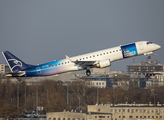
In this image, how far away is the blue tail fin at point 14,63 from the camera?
2739 inches

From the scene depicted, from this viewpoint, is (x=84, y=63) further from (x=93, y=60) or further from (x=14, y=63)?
(x=14, y=63)

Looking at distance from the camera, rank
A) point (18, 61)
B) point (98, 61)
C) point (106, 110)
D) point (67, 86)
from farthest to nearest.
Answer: point (67, 86), point (106, 110), point (18, 61), point (98, 61)

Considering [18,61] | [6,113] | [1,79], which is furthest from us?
[1,79]

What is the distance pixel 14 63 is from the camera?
69.9m

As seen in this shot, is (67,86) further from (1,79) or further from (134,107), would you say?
(134,107)

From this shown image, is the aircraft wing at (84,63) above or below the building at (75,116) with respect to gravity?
above

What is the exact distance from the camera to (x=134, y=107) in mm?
94000

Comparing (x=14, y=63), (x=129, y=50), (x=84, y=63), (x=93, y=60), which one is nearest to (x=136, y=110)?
(x=129, y=50)

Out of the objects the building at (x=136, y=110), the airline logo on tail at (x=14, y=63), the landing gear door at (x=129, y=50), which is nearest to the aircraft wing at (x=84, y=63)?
the landing gear door at (x=129, y=50)

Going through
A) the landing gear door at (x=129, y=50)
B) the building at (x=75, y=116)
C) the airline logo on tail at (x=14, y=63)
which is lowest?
the building at (x=75, y=116)

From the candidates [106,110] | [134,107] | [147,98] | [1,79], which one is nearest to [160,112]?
[134,107]

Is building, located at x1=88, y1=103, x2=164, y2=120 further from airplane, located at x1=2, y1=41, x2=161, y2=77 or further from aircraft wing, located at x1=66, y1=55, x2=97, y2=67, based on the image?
aircraft wing, located at x1=66, y1=55, x2=97, y2=67

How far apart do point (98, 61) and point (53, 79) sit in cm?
5715

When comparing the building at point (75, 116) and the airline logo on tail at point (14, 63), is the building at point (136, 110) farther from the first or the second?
the airline logo on tail at point (14, 63)
